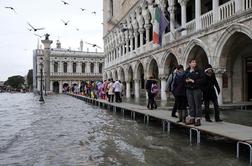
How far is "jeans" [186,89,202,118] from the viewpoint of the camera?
30.7 feet

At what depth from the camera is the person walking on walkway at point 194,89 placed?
9328mm

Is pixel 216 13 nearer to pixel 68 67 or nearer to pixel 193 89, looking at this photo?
pixel 193 89

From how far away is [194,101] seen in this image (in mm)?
9484

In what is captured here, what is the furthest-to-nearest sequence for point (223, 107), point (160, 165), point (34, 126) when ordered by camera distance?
point (223, 107), point (34, 126), point (160, 165)

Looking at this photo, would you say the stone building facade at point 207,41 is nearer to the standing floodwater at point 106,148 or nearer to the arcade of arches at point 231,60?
the arcade of arches at point 231,60

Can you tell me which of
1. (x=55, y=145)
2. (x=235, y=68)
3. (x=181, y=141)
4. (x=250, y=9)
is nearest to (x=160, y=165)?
(x=181, y=141)

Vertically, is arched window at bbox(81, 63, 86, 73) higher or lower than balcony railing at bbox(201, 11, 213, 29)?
higher

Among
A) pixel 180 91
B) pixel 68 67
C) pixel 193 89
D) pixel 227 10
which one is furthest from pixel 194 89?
pixel 68 67

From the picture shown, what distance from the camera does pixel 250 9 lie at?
44.3 ft

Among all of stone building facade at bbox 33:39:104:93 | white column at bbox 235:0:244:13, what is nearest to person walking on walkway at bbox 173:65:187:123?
white column at bbox 235:0:244:13

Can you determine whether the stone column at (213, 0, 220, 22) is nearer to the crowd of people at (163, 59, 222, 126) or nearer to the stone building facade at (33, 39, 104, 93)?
the crowd of people at (163, 59, 222, 126)

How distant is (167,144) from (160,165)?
2.26 m

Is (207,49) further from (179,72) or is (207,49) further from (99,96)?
(99,96)

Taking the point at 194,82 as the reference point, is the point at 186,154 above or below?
below
